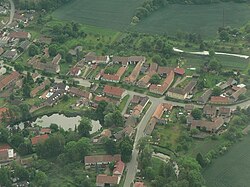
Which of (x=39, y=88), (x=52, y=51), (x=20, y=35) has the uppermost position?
(x=20, y=35)

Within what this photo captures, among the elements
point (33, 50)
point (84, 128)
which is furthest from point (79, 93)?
point (33, 50)

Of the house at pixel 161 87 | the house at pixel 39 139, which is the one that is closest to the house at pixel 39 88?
the house at pixel 39 139

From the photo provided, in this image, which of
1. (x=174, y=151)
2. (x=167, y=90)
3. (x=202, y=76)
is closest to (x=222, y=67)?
(x=202, y=76)

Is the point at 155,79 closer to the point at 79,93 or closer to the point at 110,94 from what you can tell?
the point at 110,94

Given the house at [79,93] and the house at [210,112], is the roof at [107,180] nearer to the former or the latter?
the house at [210,112]

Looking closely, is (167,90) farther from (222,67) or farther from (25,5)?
(25,5)

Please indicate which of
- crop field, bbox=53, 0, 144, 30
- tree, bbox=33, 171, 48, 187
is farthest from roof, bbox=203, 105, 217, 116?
crop field, bbox=53, 0, 144, 30

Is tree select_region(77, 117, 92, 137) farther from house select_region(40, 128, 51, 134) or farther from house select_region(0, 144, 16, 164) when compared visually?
house select_region(0, 144, 16, 164)
